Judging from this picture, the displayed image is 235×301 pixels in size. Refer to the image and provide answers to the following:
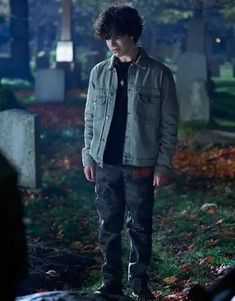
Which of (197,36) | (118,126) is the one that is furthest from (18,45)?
(118,126)

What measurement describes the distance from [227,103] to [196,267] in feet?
37.5

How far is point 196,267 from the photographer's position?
5.57 metres

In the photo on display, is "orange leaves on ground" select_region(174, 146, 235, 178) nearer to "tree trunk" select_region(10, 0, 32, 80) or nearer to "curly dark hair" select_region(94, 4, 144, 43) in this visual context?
"curly dark hair" select_region(94, 4, 144, 43)

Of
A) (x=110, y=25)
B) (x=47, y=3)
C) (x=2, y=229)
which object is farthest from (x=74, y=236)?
(x=47, y=3)

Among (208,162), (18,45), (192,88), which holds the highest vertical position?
(18,45)

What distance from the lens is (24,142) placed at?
876cm

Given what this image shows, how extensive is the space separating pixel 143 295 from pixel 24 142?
14.7 ft

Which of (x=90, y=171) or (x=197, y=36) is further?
(x=197, y=36)

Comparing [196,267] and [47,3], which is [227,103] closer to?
[196,267]

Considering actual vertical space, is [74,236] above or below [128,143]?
below

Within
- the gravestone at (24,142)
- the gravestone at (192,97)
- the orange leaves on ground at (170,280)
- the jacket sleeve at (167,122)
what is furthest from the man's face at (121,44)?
the gravestone at (192,97)

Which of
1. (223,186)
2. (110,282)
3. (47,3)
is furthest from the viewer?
(47,3)

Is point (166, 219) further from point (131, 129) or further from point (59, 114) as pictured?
point (59, 114)

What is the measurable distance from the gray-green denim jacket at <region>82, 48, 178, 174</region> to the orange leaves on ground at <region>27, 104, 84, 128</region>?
903 centimetres
